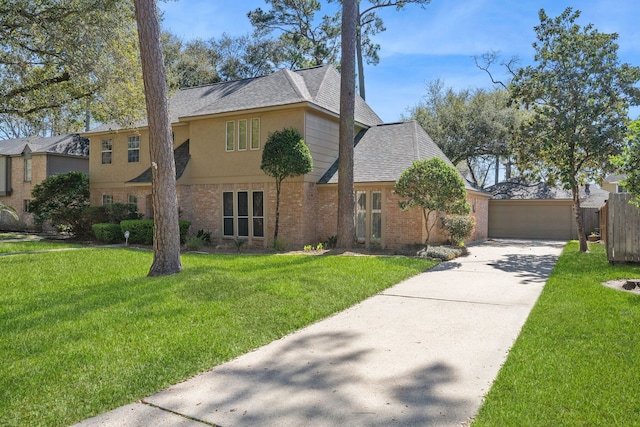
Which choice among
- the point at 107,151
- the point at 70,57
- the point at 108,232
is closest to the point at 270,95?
the point at 70,57

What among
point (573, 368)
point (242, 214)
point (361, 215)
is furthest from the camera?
point (242, 214)

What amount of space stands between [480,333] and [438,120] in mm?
23482

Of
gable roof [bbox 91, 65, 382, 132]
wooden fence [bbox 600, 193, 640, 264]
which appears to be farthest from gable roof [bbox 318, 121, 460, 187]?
wooden fence [bbox 600, 193, 640, 264]

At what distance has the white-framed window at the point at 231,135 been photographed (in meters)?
17.4

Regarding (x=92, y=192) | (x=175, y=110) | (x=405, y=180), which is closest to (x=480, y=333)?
(x=405, y=180)

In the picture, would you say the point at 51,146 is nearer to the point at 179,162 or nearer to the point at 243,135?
the point at 179,162

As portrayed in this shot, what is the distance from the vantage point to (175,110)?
20.0 m

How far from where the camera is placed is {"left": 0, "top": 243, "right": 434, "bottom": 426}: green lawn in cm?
399

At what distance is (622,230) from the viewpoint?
37.5 ft

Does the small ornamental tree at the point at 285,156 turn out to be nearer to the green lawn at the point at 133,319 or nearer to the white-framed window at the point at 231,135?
the white-framed window at the point at 231,135

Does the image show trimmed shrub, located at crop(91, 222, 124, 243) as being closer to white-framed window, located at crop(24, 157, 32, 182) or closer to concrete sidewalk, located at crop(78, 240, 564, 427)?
white-framed window, located at crop(24, 157, 32, 182)

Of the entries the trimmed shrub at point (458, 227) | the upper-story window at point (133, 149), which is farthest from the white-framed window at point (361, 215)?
the upper-story window at point (133, 149)

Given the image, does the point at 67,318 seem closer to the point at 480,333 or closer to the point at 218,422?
the point at 218,422

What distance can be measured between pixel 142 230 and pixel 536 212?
65.6ft
